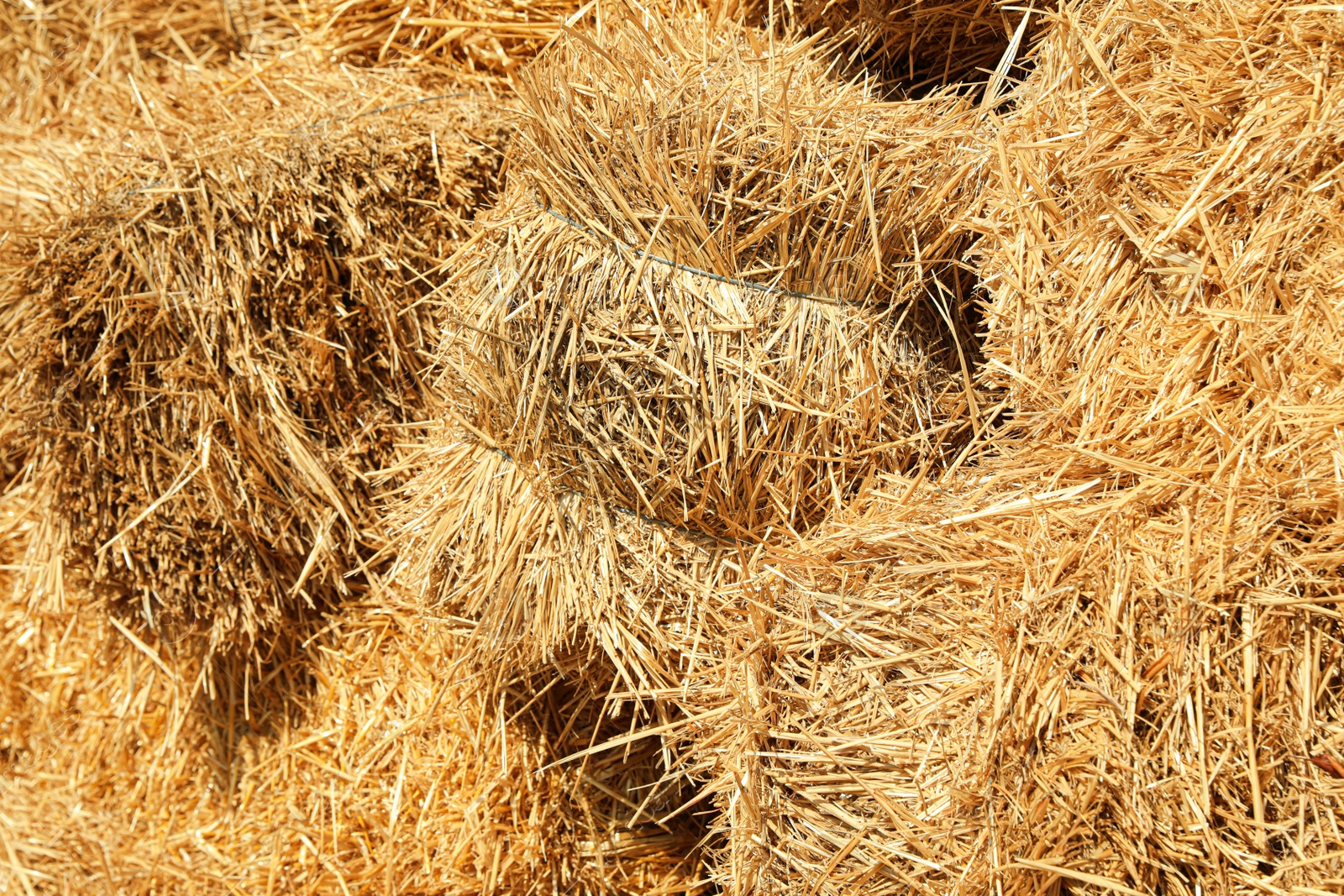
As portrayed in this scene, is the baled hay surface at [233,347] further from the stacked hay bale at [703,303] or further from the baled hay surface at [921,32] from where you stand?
the baled hay surface at [921,32]

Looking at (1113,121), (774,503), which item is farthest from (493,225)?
(1113,121)

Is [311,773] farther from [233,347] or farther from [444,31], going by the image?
[444,31]

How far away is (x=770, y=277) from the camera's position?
123 cm

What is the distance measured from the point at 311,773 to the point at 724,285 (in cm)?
121

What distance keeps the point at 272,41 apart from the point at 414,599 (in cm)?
131

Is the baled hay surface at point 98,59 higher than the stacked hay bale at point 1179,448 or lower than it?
lower

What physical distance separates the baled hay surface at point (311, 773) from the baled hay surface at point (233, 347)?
181 mm

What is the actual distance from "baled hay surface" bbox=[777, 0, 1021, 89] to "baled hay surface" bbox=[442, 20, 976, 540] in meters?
0.14

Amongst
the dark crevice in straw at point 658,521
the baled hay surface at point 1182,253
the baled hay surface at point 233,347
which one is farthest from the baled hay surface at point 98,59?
the baled hay surface at point 1182,253

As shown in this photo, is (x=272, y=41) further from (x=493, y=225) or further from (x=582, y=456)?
(x=582, y=456)

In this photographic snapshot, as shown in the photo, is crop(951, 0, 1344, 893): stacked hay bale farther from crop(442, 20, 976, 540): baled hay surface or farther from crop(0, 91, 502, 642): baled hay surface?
crop(0, 91, 502, 642): baled hay surface

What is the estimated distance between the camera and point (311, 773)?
174cm

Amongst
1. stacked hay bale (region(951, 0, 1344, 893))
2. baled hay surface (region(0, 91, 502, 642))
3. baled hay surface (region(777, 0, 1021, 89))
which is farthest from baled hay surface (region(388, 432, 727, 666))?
baled hay surface (region(777, 0, 1021, 89))

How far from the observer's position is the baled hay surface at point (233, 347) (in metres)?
1.56
